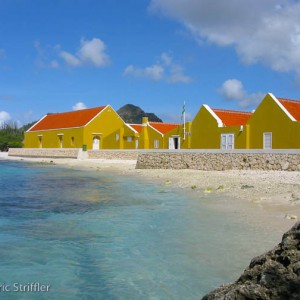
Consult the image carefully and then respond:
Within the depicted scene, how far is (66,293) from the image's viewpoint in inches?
244

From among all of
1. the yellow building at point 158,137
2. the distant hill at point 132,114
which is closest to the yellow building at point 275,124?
the yellow building at point 158,137

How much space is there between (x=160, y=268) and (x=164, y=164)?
90.2 ft

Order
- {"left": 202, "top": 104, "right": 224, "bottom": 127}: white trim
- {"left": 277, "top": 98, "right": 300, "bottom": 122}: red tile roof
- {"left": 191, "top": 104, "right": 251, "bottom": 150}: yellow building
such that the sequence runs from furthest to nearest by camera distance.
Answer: {"left": 202, "top": 104, "right": 224, "bottom": 127}: white trim
{"left": 191, "top": 104, "right": 251, "bottom": 150}: yellow building
{"left": 277, "top": 98, "right": 300, "bottom": 122}: red tile roof

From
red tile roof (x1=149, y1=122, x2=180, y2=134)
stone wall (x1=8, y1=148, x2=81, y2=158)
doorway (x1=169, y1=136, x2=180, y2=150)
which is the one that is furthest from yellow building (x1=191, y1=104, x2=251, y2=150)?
stone wall (x1=8, y1=148, x2=81, y2=158)

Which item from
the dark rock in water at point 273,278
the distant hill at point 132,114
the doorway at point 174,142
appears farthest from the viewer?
the distant hill at point 132,114

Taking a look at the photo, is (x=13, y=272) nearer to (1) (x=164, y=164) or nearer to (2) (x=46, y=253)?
(2) (x=46, y=253)

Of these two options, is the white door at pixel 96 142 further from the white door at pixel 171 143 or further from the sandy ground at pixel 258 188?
the sandy ground at pixel 258 188

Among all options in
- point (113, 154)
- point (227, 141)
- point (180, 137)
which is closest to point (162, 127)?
point (113, 154)

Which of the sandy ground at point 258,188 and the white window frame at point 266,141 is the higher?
the white window frame at point 266,141

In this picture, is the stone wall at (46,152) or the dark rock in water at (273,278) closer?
the dark rock in water at (273,278)

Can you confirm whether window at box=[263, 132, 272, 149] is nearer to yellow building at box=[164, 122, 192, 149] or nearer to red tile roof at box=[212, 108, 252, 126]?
red tile roof at box=[212, 108, 252, 126]

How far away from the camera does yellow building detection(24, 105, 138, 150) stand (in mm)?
53406

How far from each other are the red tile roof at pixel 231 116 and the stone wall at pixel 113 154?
11954mm

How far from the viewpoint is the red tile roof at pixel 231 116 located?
113ft
